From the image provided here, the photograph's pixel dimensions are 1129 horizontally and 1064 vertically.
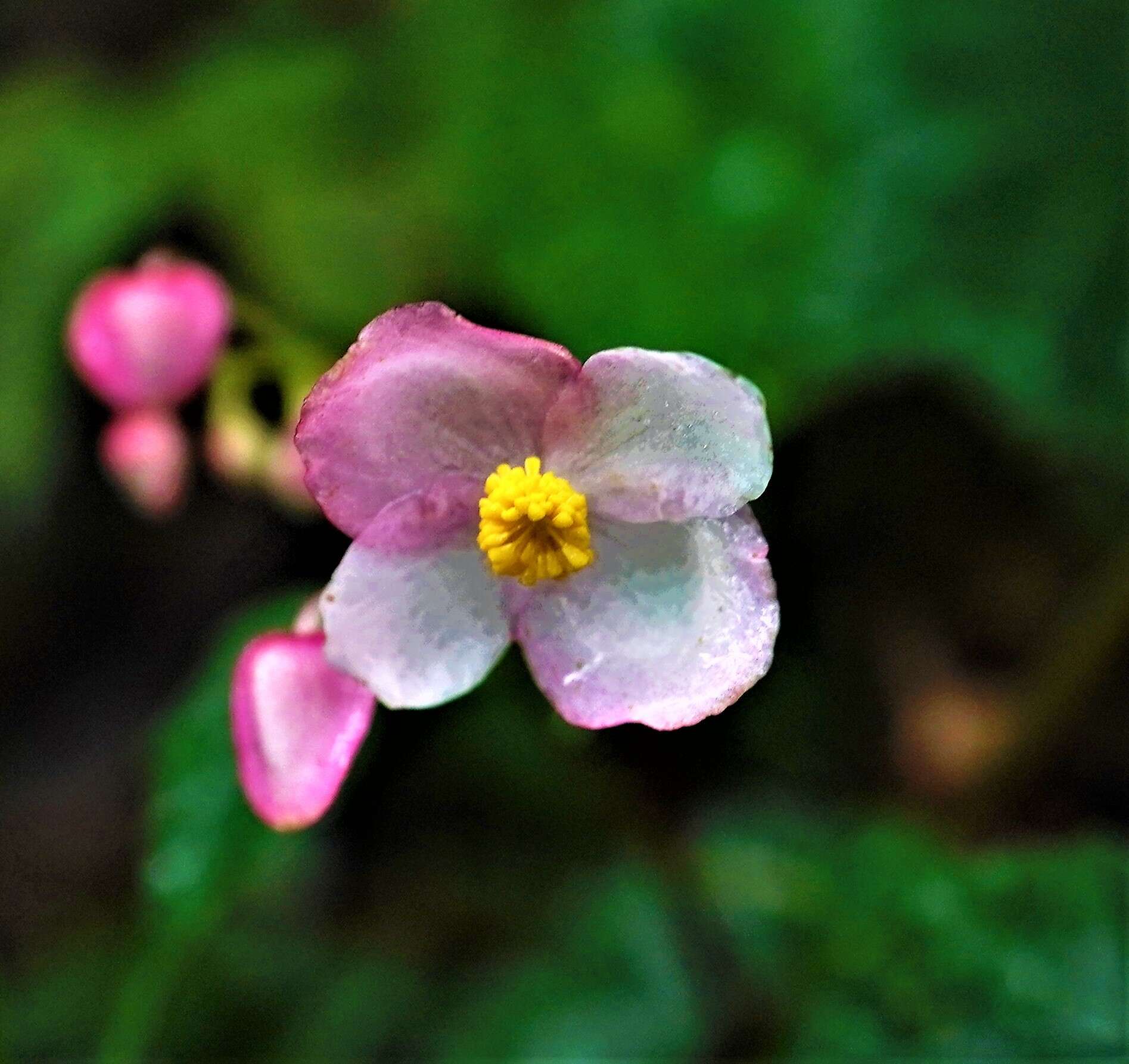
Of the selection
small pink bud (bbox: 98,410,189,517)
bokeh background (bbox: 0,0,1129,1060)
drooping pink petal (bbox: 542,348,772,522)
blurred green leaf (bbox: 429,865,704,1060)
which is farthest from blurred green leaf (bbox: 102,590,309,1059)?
blurred green leaf (bbox: 429,865,704,1060)

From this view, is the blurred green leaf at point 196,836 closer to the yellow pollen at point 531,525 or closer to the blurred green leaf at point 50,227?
the yellow pollen at point 531,525

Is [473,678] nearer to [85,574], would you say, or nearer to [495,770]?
[495,770]

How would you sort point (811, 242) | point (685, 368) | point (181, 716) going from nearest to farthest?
point (685, 368), point (181, 716), point (811, 242)

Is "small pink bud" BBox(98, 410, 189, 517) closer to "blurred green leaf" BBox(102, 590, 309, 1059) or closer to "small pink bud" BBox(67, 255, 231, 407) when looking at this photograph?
"small pink bud" BBox(67, 255, 231, 407)

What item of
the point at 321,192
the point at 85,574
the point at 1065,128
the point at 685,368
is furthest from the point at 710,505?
the point at 85,574

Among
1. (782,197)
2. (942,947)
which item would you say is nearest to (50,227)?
(782,197)

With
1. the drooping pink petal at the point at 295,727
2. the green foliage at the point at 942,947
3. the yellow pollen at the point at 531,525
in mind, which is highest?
the yellow pollen at the point at 531,525

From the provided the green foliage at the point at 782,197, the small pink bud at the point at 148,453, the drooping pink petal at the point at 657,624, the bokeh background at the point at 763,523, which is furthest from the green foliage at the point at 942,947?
the small pink bud at the point at 148,453

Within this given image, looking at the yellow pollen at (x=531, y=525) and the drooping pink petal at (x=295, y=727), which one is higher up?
the yellow pollen at (x=531, y=525)
